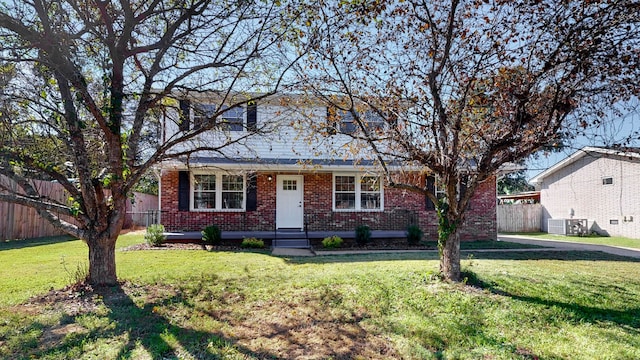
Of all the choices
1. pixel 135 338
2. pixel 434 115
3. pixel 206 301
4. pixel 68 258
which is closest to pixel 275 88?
pixel 434 115

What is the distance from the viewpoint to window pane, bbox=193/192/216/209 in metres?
13.0

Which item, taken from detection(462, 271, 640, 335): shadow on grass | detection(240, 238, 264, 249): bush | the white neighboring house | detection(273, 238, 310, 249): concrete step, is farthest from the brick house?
detection(462, 271, 640, 335): shadow on grass

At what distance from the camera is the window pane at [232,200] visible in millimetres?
13070

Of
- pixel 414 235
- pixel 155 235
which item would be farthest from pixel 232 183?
pixel 414 235

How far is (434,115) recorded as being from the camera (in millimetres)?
5754

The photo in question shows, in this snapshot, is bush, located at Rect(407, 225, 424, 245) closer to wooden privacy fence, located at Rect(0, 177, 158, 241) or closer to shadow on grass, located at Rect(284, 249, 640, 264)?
shadow on grass, located at Rect(284, 249, 640, 264)

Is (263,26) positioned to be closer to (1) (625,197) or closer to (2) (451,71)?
(2) (451,71)

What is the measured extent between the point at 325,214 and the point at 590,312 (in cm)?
896

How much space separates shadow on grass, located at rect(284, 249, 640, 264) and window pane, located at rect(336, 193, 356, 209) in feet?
12.0

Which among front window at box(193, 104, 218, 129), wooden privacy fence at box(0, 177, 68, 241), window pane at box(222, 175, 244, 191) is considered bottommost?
wooden privacy fence at box(0, 177, 68, 241)

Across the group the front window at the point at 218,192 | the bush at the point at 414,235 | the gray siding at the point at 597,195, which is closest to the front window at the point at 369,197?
the bush at the point at 414,235

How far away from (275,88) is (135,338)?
13.4 ft

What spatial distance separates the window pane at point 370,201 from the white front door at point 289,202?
2.20 metres

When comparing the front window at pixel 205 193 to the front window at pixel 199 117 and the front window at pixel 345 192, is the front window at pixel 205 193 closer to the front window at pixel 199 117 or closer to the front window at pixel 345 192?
the front window at pixel 345 192
